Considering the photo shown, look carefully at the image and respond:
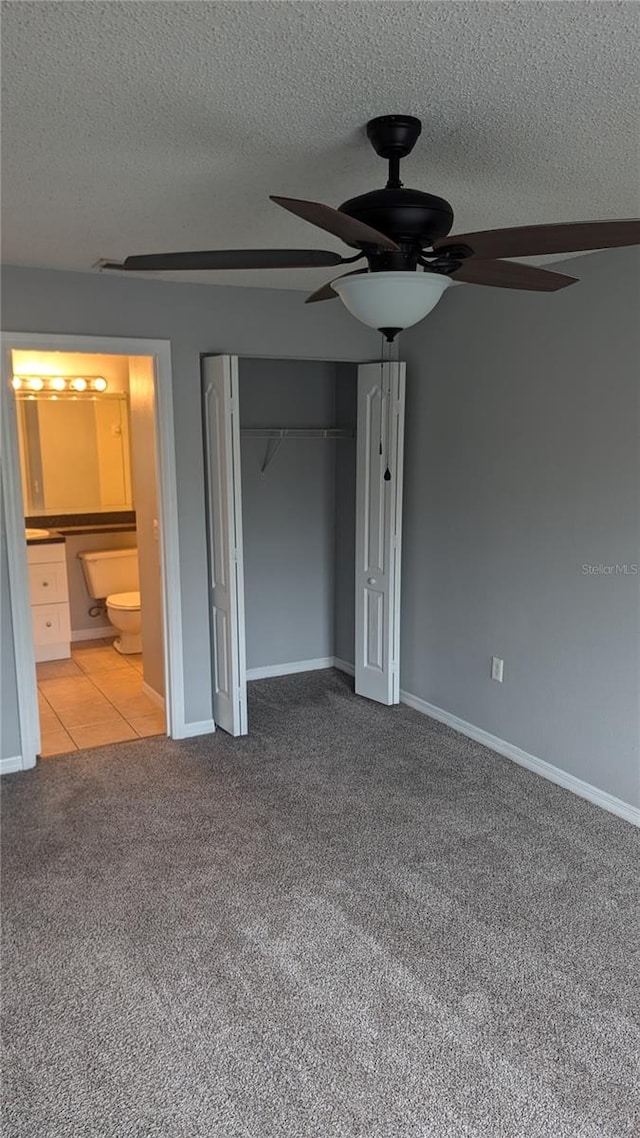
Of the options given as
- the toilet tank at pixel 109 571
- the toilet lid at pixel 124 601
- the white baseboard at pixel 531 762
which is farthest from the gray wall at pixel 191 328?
the toilet tank at pixel 109 571

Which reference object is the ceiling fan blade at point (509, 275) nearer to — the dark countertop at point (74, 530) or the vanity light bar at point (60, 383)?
the dark countertop at point (74, 530)

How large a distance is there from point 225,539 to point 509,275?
2.27 metres

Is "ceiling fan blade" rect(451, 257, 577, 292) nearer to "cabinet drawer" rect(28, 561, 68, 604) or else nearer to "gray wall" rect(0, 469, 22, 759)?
"gray wall" rect(0, 469, 22, 759)

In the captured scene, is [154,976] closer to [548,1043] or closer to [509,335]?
[548,1043]

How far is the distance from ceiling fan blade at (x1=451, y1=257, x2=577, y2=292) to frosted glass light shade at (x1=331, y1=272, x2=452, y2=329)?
21cm

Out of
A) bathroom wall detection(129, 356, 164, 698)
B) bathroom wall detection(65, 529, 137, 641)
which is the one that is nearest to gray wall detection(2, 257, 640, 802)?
bathroom wall detection(129, 356, 164, 698)

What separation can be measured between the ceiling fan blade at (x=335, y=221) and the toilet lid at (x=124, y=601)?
419cm

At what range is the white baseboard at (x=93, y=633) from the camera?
6254 mm

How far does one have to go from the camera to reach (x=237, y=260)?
1927 mm

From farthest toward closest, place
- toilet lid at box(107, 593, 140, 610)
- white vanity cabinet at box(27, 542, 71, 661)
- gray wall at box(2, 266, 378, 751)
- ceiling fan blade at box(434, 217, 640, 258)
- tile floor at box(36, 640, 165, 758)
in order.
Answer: white vanity cabinet at box(27, 542, 71, 661), toilet lid at box(107, 593, 140, 610), tile floor at box(36, 640, 165, 758), gray wall at box(2, 266, 378, 751), ceiling fan blade at box(434, 217, 640, 258)

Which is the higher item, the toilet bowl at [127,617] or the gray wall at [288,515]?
the gray wall at [288,515]

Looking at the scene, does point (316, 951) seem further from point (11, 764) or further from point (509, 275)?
point (509, 275)

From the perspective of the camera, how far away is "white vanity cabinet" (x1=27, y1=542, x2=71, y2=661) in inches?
221

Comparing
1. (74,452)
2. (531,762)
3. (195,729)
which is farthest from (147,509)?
(531,762)
